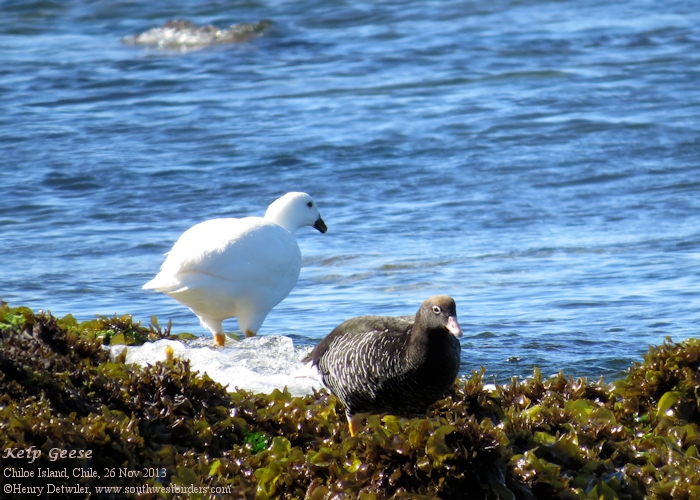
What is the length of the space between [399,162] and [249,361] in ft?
21.6

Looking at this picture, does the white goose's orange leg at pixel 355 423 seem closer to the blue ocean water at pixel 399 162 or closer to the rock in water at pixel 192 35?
the blue ocean water at pixel 399 162

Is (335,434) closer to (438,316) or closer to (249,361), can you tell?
(438,316)

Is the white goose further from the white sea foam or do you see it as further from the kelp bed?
the kelp bed

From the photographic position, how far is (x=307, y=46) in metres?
18.5

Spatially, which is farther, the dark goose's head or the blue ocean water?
the blue ocean water

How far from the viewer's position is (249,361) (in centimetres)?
581

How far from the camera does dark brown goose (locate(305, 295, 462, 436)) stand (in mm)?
4184

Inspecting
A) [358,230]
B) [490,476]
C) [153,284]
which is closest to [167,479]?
[490,476]

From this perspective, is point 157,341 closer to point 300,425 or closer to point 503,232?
point 300,425

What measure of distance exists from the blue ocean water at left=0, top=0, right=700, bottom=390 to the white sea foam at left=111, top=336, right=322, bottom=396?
0.46m

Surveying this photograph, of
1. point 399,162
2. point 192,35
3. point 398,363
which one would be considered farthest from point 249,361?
point 192,35

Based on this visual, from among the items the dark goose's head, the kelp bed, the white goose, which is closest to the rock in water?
the white goose

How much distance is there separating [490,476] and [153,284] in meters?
3.57

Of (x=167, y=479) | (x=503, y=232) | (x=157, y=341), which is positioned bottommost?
(x=503, y=232)
